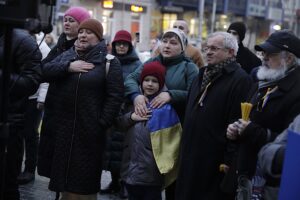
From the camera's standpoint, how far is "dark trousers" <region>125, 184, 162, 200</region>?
15.7ft

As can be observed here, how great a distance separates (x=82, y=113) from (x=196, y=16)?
39258 millimetres

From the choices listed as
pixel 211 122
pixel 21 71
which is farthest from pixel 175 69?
pixel 21 71

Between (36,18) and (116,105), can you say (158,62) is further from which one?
(36,18)

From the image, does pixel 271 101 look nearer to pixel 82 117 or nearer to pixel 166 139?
pixel 166 139

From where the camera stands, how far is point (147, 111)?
481 cm

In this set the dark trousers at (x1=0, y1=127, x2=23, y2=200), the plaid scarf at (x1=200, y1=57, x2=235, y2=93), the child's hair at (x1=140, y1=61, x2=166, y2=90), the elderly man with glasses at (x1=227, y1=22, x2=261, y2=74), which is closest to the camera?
the plaid scarf at (x1=200, y1=57, x2=235, y2=93)

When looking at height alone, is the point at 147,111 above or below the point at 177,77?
below

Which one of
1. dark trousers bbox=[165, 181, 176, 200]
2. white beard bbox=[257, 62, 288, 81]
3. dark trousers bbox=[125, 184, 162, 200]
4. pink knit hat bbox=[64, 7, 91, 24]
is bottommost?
dark trousers bbox=[165, 181, 176, 200]

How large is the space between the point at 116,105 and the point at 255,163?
152cm

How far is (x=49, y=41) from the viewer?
13477 millimetres

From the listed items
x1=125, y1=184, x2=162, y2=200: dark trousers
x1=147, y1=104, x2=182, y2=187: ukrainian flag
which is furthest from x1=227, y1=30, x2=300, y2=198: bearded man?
x1=125, y1=184, x2=162, y2=200: dark trousers

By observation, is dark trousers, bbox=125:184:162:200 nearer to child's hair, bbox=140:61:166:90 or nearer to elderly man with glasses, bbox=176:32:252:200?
elderly man with glasses, bbox=176:32:252:200

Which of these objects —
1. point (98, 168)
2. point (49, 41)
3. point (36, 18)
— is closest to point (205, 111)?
point (98, 168)

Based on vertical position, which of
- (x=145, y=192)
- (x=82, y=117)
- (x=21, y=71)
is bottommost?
(x=145, y=192)
